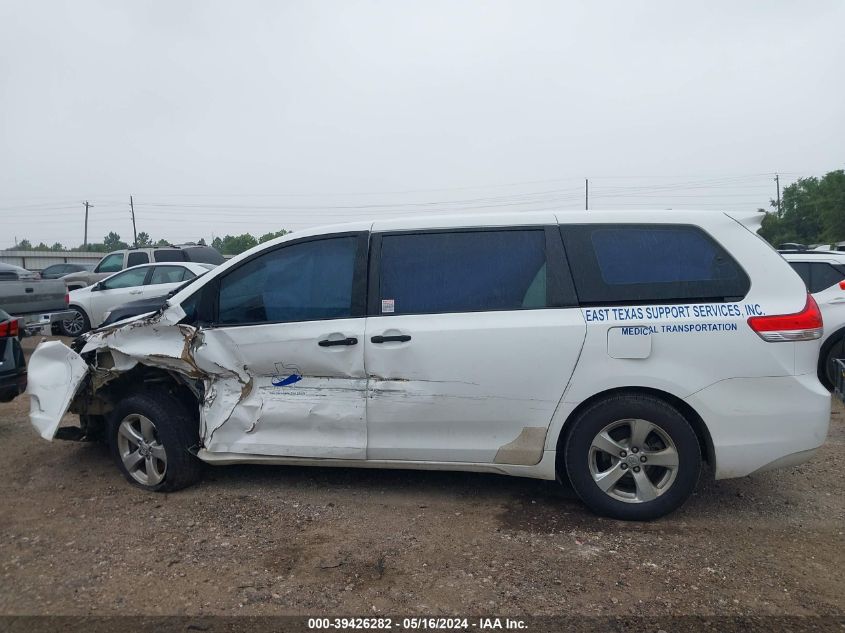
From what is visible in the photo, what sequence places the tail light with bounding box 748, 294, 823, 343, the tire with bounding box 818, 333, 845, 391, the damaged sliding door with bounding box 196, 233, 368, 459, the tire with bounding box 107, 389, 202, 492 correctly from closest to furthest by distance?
the tail light with bounding box 748, 294, 823, 343
the damaged sliding door with bounding box 196, 233, 368, 459
the tire with bounding box 107, 389, 202, 492
the tire with bounding box 818, 333, 845, 391

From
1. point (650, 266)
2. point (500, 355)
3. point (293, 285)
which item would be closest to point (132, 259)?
point (293, 285)

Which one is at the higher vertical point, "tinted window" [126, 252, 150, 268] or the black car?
"tinted window" [126, 252, 150, 268]

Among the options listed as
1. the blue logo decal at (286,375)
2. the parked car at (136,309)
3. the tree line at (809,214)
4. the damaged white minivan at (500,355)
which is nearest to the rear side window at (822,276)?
the damaged white minivan at (500,355)

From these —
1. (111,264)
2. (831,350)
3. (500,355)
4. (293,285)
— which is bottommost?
(831,350)

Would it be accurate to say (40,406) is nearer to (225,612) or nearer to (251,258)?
(251,258)

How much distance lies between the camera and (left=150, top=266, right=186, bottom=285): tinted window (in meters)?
11.9

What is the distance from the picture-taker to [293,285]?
13.6 ft

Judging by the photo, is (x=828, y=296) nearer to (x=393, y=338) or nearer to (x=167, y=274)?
(x=393, y=338)

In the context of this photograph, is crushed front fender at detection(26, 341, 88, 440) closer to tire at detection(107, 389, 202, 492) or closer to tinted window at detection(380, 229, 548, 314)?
tire at detection(107, 389, 202, 492)

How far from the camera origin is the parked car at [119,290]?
1176 cm

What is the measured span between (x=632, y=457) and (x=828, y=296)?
5028 millimetres

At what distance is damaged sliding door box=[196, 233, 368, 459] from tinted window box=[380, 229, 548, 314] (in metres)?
0.21

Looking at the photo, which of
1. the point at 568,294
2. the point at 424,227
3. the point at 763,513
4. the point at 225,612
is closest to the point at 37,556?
the point at 225,612

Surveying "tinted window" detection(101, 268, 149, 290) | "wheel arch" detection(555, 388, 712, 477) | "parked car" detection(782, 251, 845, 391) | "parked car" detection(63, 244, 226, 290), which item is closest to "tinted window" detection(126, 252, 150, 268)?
"parked car" detection(63, 244, 226, 290)
